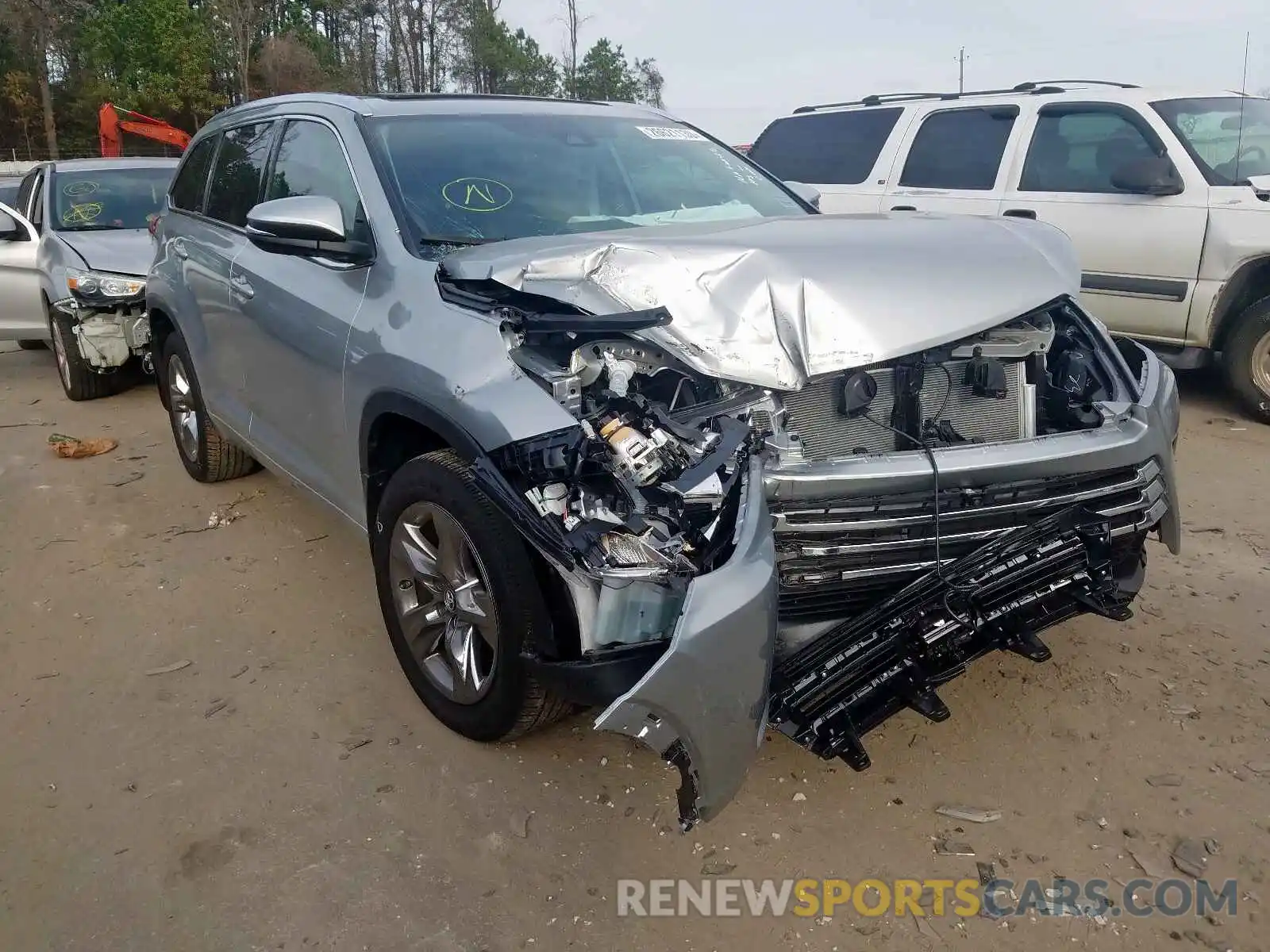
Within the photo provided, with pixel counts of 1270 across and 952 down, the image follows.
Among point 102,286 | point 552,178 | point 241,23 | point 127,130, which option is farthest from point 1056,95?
point 241,23

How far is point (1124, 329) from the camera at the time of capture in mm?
6508

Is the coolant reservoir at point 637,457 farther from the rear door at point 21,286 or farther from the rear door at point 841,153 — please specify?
the rear door at point 21,286

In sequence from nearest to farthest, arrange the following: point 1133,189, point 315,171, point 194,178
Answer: point 315,171
point 194,178
point 1133,189

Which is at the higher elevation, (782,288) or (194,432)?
(782,288)

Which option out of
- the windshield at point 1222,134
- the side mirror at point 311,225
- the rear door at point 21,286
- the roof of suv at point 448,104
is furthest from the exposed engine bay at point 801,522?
the rear door at point 21,286

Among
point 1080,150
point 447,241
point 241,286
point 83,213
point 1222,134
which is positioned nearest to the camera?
point 447,241

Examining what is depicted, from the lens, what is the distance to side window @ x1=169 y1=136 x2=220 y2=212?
189 inches

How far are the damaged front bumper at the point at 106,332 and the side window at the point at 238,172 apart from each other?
308 cm

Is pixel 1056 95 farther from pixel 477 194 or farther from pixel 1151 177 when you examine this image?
pixel 477 194

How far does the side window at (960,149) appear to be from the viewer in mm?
6902

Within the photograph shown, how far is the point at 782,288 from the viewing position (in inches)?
98.9

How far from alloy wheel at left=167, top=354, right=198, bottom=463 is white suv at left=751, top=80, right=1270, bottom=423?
474 centimetres

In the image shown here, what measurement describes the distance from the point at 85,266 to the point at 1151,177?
7331 mm

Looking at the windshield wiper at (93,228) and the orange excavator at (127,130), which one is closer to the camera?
the windshield wiper at (93,228)
